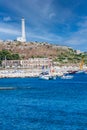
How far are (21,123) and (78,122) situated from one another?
5.85 meters

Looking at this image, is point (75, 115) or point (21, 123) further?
point (75, 115)

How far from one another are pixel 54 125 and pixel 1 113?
9.47 metres

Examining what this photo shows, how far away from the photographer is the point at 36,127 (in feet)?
136

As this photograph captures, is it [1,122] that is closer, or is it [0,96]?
[1,122]

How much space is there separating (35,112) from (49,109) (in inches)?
126

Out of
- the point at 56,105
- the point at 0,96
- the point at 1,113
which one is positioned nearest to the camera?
the point at 1,113

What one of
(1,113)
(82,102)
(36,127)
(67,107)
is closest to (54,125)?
(36,127)

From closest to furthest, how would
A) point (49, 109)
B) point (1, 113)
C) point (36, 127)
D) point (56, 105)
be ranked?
point (36, 127), point (1, 113), point (49, 109), point (56, 105)

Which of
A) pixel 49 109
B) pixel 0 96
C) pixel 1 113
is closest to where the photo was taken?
pixel 1 113

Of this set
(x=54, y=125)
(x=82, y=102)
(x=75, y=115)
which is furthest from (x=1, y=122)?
(x=82, y=102)

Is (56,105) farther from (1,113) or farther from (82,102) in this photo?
(1,113)

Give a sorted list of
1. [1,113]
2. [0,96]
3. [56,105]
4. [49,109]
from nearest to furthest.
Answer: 1. [1,113]
2. [49,109]
3. [56,105]
4. [0,96]

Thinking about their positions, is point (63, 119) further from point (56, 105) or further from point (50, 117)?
point (56, 105)

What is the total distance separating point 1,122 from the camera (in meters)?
44.0
